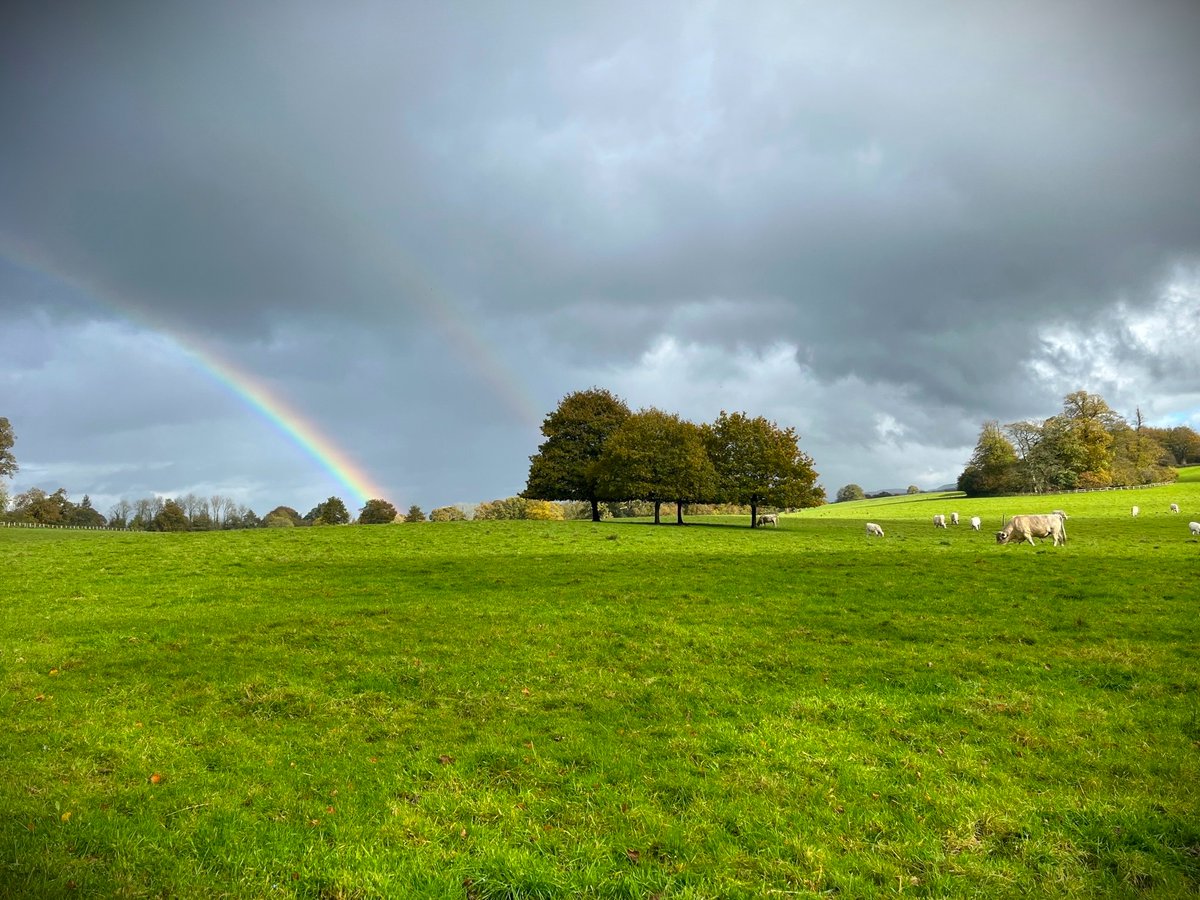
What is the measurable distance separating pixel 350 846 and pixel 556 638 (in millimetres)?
8512

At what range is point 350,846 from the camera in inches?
251

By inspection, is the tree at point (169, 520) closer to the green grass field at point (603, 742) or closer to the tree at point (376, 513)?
the tree at point (376, 513)

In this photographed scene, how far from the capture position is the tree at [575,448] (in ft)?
220

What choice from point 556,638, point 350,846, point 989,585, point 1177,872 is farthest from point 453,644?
point 989,585

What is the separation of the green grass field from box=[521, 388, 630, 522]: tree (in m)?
46.6

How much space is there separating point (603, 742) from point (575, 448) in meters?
59.9

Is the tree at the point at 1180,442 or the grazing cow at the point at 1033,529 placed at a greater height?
the tree at the point at 1180,442

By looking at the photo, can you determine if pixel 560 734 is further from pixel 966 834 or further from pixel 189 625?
pixel 189 625

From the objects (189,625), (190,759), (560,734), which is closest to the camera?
(190,759)

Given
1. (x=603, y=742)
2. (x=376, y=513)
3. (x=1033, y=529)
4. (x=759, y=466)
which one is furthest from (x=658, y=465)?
(x=376, y=513)

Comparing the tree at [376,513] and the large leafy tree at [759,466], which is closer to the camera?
the large leafy tree at [759,466]

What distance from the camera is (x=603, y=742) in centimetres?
905

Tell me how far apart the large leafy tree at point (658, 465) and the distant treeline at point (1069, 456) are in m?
81.2

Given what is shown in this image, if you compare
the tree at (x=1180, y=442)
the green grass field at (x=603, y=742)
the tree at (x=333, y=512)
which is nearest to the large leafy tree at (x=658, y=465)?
the green grass field at (x=603, y=742)
